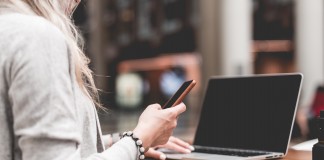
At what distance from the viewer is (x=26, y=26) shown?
39.3 inches

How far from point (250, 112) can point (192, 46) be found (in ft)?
73.0

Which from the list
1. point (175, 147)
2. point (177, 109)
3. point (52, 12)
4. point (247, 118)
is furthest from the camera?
point (247, 118)

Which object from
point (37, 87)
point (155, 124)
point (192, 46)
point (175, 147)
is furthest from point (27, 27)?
point (192, 46)

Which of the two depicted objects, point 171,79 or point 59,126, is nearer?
point 59,126

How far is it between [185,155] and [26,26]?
84cm

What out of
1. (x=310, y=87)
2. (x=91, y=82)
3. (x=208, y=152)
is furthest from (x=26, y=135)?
(x=310, y=87)

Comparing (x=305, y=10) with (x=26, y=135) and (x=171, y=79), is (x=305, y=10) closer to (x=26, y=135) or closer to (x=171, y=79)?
(x=26, y=135)

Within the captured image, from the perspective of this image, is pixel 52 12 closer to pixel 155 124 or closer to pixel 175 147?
pixel 155 124

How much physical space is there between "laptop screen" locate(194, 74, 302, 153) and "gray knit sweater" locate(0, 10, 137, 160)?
859 mm

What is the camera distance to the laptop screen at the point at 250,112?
1.71 meters

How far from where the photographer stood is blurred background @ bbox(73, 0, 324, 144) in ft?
37.2

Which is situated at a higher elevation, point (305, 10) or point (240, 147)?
point (240, 147)

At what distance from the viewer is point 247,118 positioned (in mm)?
1823

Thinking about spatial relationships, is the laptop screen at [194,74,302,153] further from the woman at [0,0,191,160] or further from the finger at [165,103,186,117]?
the woman at [0,0,191,160]
